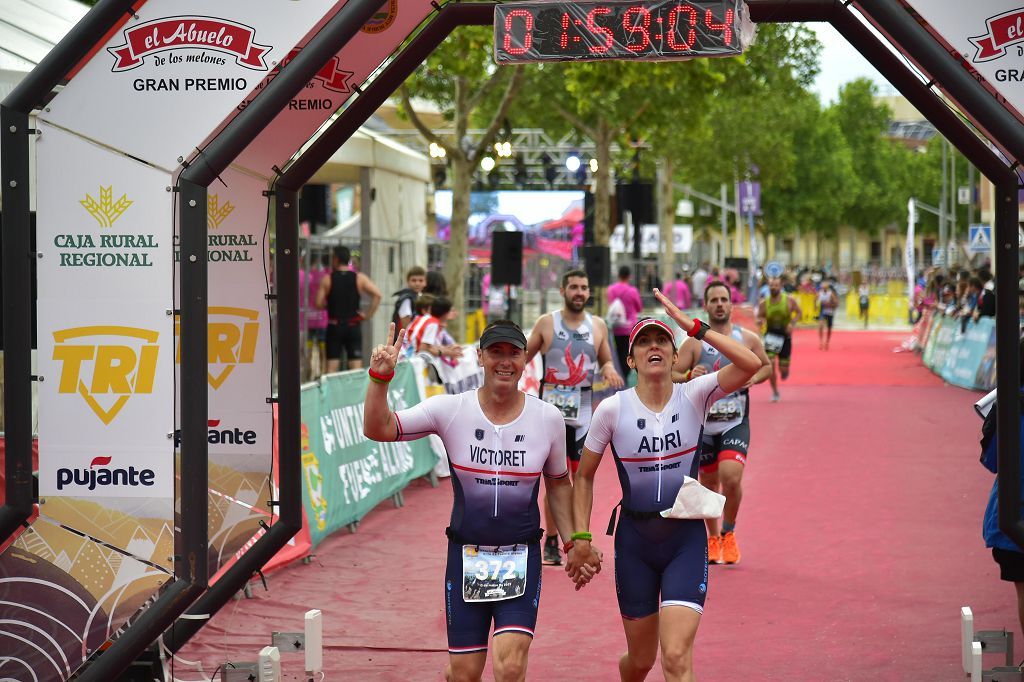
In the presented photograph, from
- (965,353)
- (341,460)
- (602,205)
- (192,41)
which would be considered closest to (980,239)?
(965,353)

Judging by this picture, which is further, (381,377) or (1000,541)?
(1000,541)

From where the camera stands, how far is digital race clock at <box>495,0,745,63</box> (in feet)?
20.6

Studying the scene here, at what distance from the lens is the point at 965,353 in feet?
85.6

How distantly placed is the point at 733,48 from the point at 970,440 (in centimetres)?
1300

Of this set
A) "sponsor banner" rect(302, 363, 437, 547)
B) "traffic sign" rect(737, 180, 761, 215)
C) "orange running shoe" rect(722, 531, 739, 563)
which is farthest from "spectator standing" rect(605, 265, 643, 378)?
"traffic sign" rect(737, 180, 761, 215)

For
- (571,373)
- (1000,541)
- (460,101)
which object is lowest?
(1000,541)

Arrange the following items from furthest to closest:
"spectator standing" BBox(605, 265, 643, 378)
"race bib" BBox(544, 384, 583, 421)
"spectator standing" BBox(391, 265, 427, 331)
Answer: "spectator standing" BBox(605, 265, 643, 378) → "spectator standing" BBox(391, 265, 427, 331) → "race bib" BBox(544, 384, 583, 421)

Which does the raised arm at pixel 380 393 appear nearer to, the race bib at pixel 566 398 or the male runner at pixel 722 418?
the male runner at pixel 722 418

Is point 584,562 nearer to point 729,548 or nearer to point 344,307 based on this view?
point 729,548

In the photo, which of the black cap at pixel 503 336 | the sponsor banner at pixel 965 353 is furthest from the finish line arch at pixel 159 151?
the sponsor banner at pixel 965 353

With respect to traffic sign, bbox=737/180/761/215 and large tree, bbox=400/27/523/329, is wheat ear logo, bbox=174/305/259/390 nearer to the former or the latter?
large tree, bbox=400/27/523/329

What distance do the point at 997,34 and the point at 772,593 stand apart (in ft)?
15.7

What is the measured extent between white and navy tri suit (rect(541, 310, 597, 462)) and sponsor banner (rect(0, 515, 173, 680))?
4355 mm

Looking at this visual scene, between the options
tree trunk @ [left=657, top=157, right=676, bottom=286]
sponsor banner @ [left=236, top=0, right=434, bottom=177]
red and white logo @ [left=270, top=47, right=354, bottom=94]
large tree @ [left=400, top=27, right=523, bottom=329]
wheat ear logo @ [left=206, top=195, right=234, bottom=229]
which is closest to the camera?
sponsor banner @ [left=236, top=0, right=434, bottom=177]
